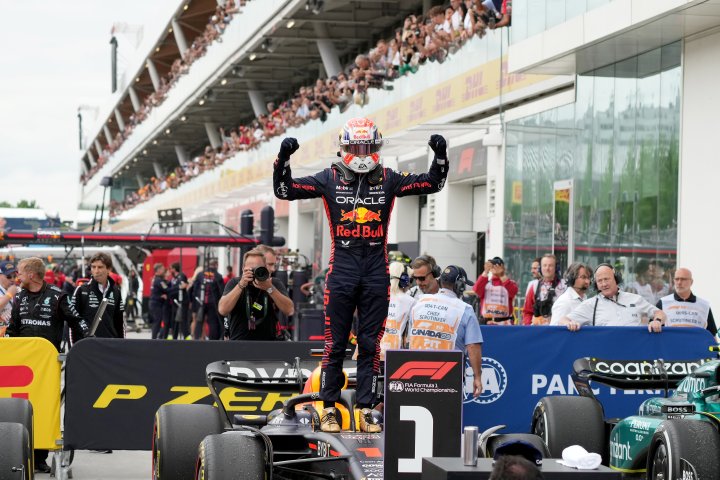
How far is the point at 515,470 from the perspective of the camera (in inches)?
156

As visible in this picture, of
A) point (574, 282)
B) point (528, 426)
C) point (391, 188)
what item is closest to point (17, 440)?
point (391, 188)

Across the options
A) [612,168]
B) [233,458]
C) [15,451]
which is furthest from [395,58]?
[233,458]

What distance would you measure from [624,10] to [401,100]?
11297 millimetres

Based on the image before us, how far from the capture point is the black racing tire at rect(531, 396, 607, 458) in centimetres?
810

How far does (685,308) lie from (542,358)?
2.12 metres

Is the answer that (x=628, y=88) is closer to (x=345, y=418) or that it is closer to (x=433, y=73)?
(x=433, y=73)

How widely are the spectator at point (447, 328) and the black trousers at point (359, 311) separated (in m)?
1.96

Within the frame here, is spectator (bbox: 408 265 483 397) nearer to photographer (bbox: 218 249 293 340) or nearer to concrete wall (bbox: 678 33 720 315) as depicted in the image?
photographer (bbox: 218 249 293 340)

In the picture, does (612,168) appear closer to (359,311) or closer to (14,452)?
(359,311)

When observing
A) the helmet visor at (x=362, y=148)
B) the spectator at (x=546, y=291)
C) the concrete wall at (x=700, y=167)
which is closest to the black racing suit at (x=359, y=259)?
the helmet visor at (x=362, y=148)

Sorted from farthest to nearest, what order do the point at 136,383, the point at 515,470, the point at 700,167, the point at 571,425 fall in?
the point at 700,167 → the point at 136,383 → the point at 571,425 → the point at 515,470

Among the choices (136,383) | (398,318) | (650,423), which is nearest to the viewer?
(650,423)

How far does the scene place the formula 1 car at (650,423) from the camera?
6875 millimetres

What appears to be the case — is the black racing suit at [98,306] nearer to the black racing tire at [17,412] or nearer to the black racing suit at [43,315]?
the black racing suit at [43,315]
